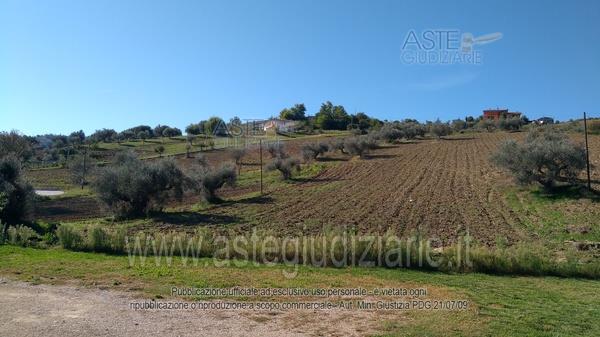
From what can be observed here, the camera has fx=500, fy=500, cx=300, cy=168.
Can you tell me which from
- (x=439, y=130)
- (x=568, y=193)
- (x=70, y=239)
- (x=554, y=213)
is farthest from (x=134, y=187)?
(x=439, y=130)

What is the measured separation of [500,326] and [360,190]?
99.9 feet

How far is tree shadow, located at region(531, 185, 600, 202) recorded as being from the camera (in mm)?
28672

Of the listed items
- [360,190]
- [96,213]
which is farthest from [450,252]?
[96,213]

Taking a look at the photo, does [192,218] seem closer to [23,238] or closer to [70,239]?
[23,238]

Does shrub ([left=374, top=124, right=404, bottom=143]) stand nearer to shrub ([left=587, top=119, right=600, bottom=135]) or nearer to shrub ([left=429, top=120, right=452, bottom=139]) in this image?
shrub ([left=429, top=120, right=452, bottom=139])

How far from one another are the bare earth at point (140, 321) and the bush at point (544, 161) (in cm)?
2775

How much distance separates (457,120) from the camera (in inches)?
4542

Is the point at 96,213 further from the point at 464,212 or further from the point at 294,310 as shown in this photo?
the point at 294,310

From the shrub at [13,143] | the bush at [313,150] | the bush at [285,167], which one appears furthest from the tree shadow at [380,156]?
the shrub at [13,143]

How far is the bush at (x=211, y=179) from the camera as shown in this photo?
115ft

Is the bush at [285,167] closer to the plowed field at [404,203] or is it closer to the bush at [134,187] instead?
the plowed field at [404,203]

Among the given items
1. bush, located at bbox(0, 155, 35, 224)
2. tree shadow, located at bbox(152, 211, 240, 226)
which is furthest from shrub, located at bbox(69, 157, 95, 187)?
bush, located at bbox(0, 155, 35, 224)

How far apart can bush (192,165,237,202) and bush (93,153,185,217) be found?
3.36 m

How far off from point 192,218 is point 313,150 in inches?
1672
